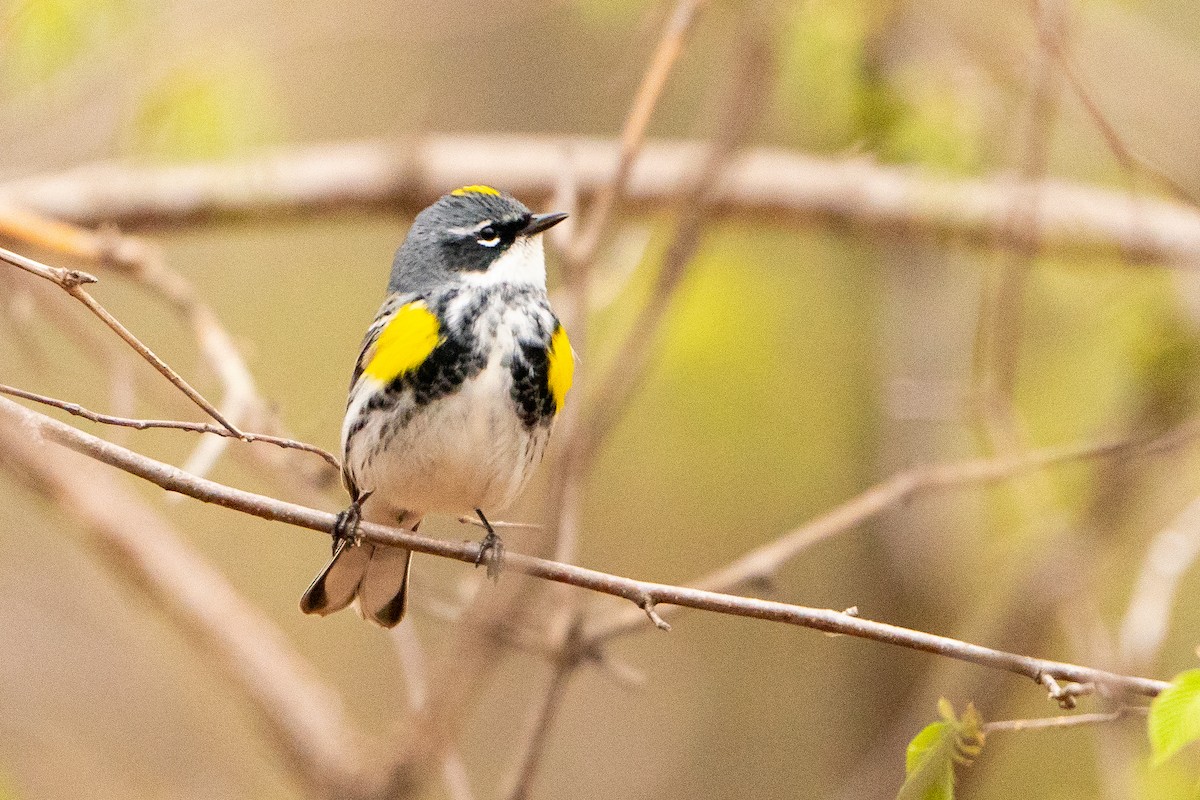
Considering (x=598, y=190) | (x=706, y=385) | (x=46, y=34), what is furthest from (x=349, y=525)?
(x=706, y=385)

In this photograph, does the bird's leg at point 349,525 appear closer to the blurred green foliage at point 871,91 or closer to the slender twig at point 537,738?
the slender twig at point 537,738

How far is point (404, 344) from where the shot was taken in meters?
3.07

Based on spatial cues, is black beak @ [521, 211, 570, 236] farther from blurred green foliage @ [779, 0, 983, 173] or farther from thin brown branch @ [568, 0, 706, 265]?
blurred green foliage @ [779, 0, 983, 173]

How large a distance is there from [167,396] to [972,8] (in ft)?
11.4

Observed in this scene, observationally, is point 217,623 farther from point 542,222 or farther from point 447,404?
point 542,222

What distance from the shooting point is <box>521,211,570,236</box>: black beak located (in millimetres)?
3279

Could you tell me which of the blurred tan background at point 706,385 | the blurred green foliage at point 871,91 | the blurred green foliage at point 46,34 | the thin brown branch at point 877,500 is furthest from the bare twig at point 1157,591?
the blurred green foliage at point 46,34

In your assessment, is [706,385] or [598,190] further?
[706,385]

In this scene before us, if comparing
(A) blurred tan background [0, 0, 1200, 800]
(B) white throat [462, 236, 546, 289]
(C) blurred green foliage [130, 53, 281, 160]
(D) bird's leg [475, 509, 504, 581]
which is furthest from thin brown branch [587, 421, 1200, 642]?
(C) blurred green foliage [130, 53, 281, 160]

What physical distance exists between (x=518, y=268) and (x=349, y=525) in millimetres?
1049

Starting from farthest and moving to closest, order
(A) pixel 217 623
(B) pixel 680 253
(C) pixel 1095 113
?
(A) pixel 217 623 < (C) pixel 1095 113 < (B) pixel 680 253

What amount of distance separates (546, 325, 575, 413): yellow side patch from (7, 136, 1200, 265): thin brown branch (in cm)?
148

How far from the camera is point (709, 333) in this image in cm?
546

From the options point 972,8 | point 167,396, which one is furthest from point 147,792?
point 972,8
